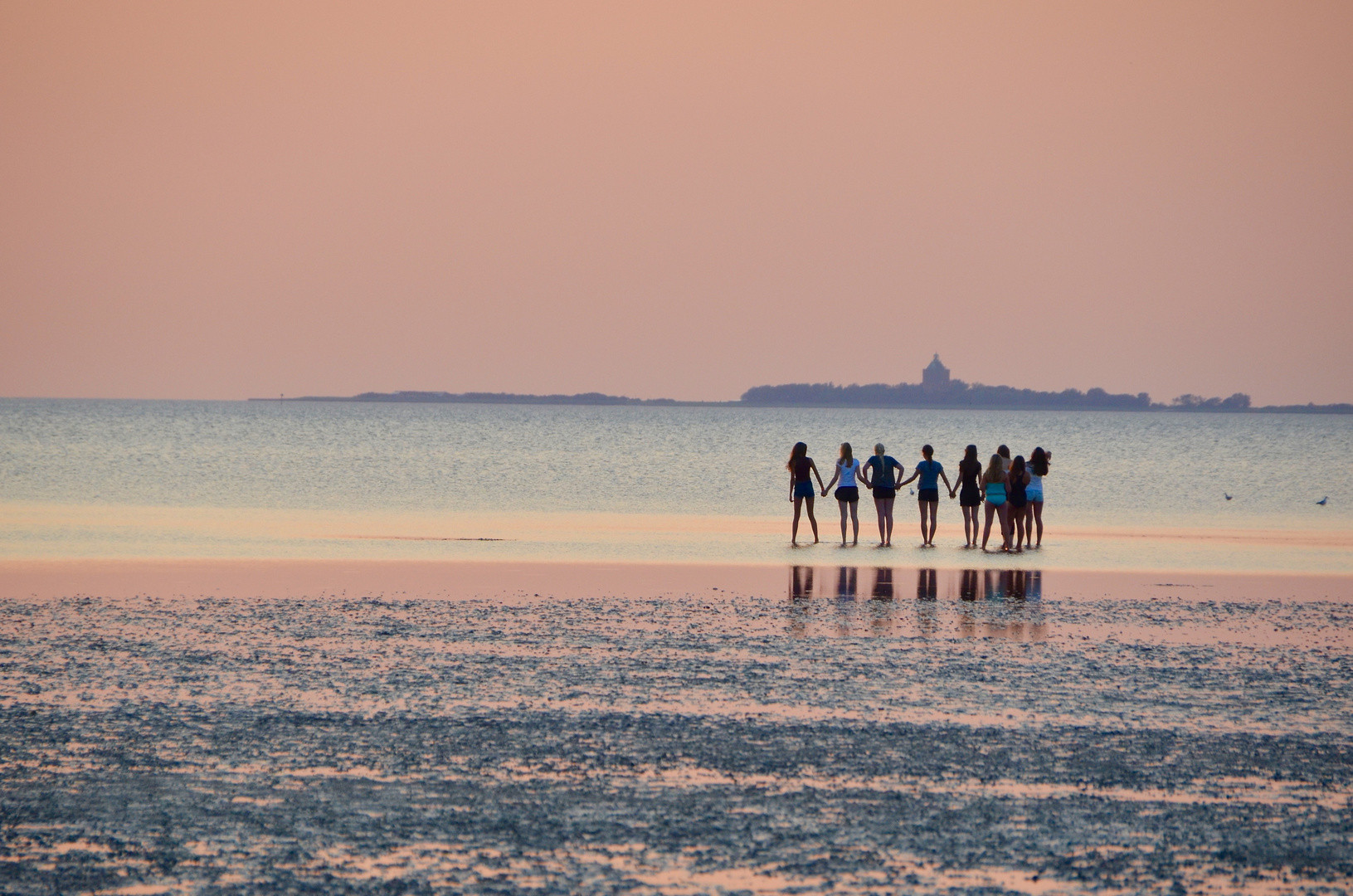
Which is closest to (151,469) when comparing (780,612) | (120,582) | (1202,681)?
(120,582)

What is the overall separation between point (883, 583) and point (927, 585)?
54 cm

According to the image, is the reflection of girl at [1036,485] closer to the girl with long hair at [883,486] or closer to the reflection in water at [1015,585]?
the girl with long hair at [883,486]

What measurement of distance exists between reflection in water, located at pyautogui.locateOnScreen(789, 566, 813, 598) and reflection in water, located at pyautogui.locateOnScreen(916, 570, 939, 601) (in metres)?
1.29

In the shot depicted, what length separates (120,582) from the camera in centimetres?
1591

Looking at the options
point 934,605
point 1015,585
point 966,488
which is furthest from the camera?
point 966,488

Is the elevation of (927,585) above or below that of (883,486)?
below

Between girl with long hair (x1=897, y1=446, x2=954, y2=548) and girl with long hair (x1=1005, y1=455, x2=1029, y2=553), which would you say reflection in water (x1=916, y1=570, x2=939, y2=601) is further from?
girl with long hair (x1=897, y1=446, x2=954, y2=548)

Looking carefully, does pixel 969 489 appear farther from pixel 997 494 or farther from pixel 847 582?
pixel 847 582

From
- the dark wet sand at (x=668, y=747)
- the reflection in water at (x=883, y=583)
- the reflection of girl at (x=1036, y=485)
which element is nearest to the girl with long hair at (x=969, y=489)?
the reflection of girl at (x=1036, y=485)

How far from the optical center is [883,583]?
16.7 m

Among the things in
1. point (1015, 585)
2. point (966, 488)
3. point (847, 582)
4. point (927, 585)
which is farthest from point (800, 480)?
point (1015, 585)

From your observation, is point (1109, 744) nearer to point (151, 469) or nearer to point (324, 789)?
point (324, 789)

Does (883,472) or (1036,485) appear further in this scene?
(1036,485)

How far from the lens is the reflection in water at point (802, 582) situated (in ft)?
51.0
